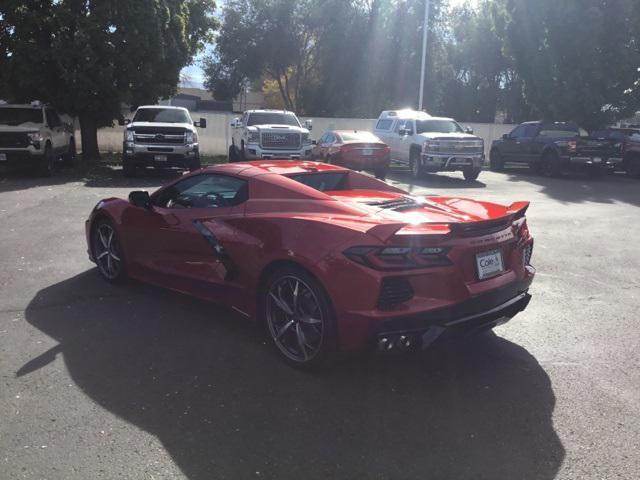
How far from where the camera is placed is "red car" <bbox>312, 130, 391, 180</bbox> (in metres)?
17.7

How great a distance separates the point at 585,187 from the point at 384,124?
776 centimetres

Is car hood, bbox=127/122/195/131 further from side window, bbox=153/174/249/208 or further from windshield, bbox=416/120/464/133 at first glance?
side window, bbox=153/174/249/208

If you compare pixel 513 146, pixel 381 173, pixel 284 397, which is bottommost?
pixel 284 397

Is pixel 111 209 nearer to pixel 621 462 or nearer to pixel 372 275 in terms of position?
pixel 372 275

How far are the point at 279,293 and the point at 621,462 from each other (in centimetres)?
233

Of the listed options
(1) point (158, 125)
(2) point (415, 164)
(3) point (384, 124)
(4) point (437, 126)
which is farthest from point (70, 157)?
(4) point (437, 126)

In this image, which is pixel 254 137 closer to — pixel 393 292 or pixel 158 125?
pixel 158 125

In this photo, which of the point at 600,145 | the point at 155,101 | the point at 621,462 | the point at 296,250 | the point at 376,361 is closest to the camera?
the point at 621,462

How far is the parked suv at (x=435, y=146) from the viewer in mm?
17906

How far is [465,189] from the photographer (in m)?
16.5

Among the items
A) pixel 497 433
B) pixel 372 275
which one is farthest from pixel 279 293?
pixel 497 433

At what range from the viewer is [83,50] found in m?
18.3

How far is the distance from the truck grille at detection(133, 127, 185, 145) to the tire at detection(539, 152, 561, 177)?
1216cm

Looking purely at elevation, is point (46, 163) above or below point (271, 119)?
below
